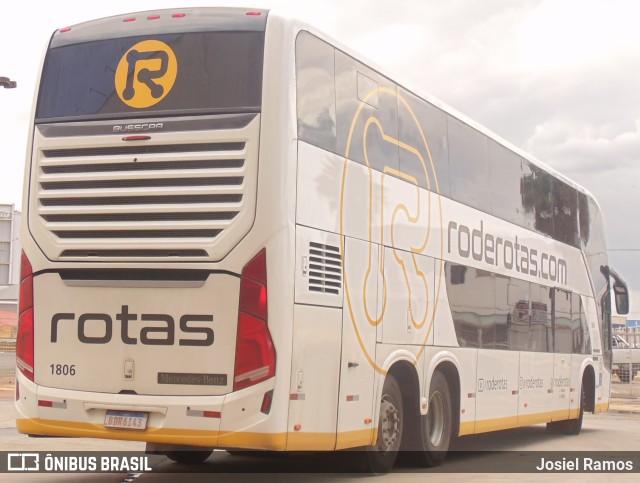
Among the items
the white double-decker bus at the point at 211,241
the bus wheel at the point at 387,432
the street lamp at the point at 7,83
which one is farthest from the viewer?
the street lamp at the point at 7,83

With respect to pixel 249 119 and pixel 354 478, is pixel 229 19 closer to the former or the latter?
pixel 249 119

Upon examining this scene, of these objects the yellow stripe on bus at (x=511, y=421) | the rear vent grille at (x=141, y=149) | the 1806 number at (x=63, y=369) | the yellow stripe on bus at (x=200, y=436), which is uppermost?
the rear vent grille at (x=141, y=149)

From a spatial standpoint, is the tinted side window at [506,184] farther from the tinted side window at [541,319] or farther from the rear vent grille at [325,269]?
the rear vent grille at [325,269]

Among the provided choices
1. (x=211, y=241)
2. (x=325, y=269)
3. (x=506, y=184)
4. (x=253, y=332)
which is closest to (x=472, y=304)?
(x=506, y=184)

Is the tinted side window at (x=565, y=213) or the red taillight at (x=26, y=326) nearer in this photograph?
the red taillight at (x=26, y=326)

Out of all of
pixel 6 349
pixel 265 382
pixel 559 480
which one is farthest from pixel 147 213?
pixel 6 349

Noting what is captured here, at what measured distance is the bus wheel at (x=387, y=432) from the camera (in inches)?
464

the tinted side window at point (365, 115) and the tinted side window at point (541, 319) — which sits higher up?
the tinted side window at point (365, 115)

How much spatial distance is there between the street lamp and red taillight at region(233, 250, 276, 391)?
19517 millimetres

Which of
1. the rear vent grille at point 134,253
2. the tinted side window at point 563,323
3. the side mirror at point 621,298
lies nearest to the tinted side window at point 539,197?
the tinted side window at point 563,323

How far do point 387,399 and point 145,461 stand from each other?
3.30 metres

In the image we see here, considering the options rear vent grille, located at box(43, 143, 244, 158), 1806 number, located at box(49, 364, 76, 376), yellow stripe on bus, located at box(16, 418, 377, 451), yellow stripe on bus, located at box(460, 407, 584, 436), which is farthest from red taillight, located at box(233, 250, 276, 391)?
yellow stripe on bus, located at box(460, 407, 584, 436)

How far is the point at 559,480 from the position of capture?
12273mm

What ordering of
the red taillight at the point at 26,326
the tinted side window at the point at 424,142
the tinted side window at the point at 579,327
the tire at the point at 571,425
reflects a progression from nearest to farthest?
1. the red taillight at the point at 26,326
2. the tinted side window at the point at 424,142
3. the tinted side window at the point at 579,327
4. the tire at the point at 571,425
